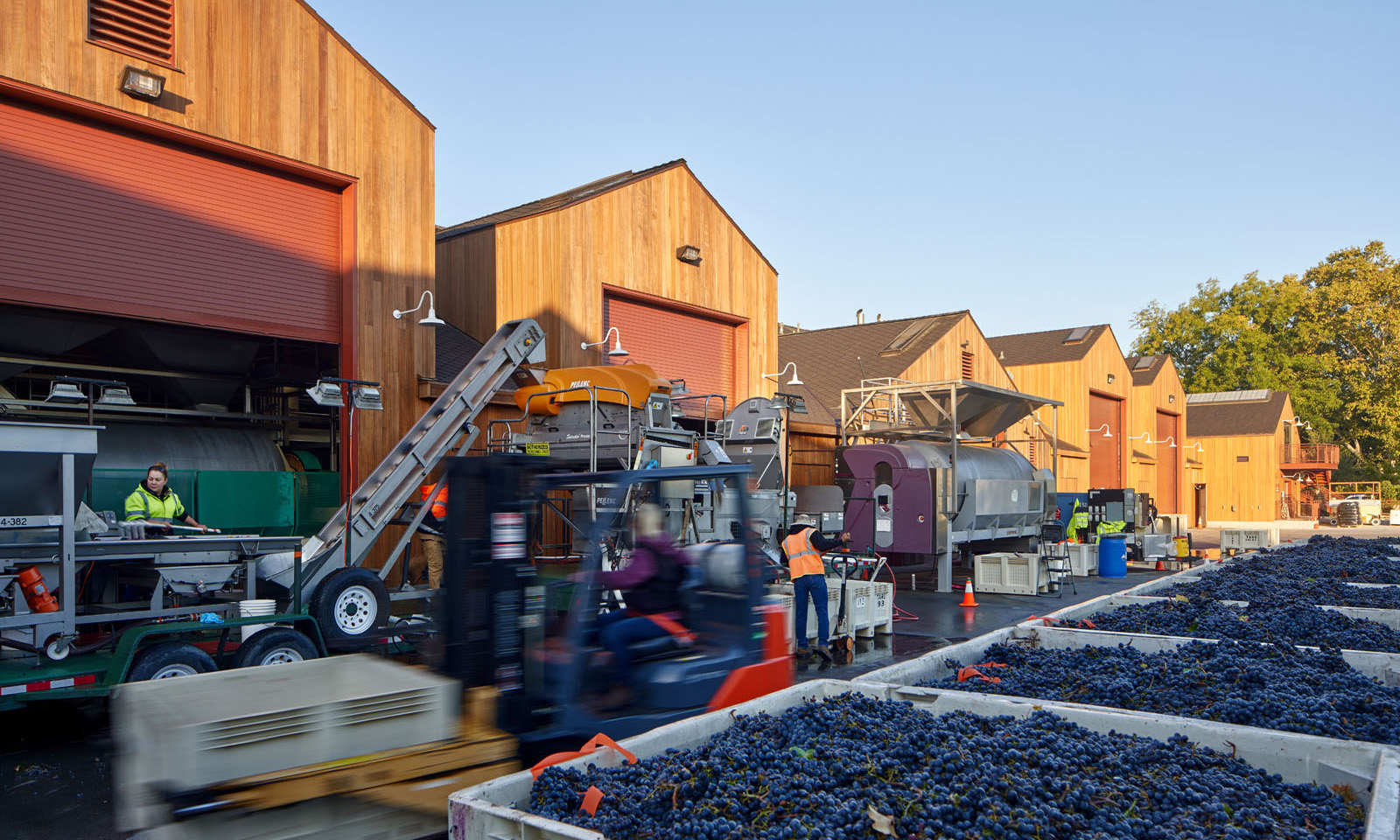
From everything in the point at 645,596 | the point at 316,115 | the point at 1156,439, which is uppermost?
the point at 316,115

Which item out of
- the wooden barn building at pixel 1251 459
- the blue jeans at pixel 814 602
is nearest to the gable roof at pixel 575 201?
the blue jeans at pixel 814 602

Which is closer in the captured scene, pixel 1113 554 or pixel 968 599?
pixel 968 599

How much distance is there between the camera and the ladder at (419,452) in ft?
A: 38.1

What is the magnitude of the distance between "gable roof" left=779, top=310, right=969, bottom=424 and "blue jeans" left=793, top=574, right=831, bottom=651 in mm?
16118

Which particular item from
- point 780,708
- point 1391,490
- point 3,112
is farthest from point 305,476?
point 1391,490

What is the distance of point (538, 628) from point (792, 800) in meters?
2.12

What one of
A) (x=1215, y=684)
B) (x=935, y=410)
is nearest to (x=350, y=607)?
(x=1215, y=684)

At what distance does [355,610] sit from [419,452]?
2.69 m

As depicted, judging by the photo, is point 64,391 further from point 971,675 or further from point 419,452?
point 971,675

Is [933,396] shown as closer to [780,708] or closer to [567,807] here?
[780,708]

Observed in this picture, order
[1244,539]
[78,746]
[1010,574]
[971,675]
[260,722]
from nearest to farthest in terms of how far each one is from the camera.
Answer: [260,722]
[971,675]
[78,746]
[1010,574]
[1244,539]

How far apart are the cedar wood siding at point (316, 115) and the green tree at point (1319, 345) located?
6248 cm

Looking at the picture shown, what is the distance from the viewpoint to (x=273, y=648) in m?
8.35

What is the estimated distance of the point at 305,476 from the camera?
1512 centimetres
